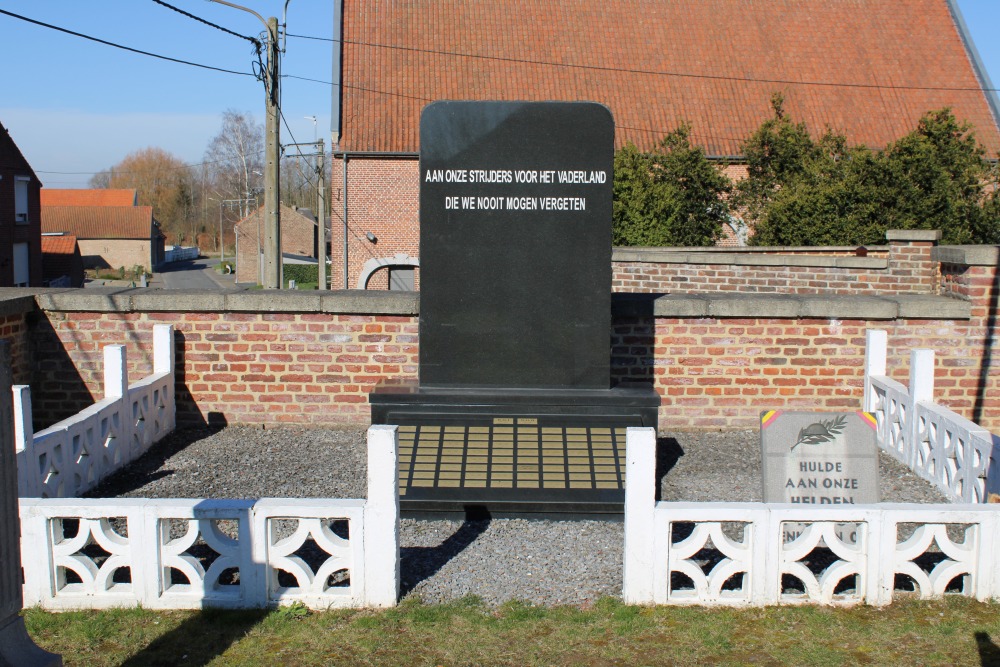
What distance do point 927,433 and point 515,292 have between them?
335cm

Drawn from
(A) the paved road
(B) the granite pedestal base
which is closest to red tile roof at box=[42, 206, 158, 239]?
(A) the paved road

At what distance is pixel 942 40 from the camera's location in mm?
34219

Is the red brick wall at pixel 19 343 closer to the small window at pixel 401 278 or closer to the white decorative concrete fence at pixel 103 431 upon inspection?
the white decorative concrete fence at pixel 103 431

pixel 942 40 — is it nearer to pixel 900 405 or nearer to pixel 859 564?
pixel 900 405

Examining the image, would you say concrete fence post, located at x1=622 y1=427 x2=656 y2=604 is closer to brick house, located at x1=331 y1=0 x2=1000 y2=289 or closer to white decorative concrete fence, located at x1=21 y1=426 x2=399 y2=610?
white decorative concrete fence, located at x1=21 y1=426 x2=399 y2=610

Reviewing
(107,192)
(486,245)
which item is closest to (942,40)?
(486,245)

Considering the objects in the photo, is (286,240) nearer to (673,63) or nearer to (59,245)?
(59,245)

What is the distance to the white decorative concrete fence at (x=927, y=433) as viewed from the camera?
21.8ft

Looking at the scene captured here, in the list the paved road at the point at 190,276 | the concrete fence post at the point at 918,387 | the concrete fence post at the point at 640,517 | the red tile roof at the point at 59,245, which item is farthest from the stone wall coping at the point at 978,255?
the red tile roof at the point at 59,245

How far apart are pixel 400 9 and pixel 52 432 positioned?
28522 millimetres

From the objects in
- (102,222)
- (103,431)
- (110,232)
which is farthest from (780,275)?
(102,222)

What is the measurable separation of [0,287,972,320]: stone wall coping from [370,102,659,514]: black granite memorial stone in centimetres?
169

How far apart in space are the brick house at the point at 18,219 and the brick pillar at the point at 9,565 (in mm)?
43786

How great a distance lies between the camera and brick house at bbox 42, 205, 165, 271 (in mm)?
77625
